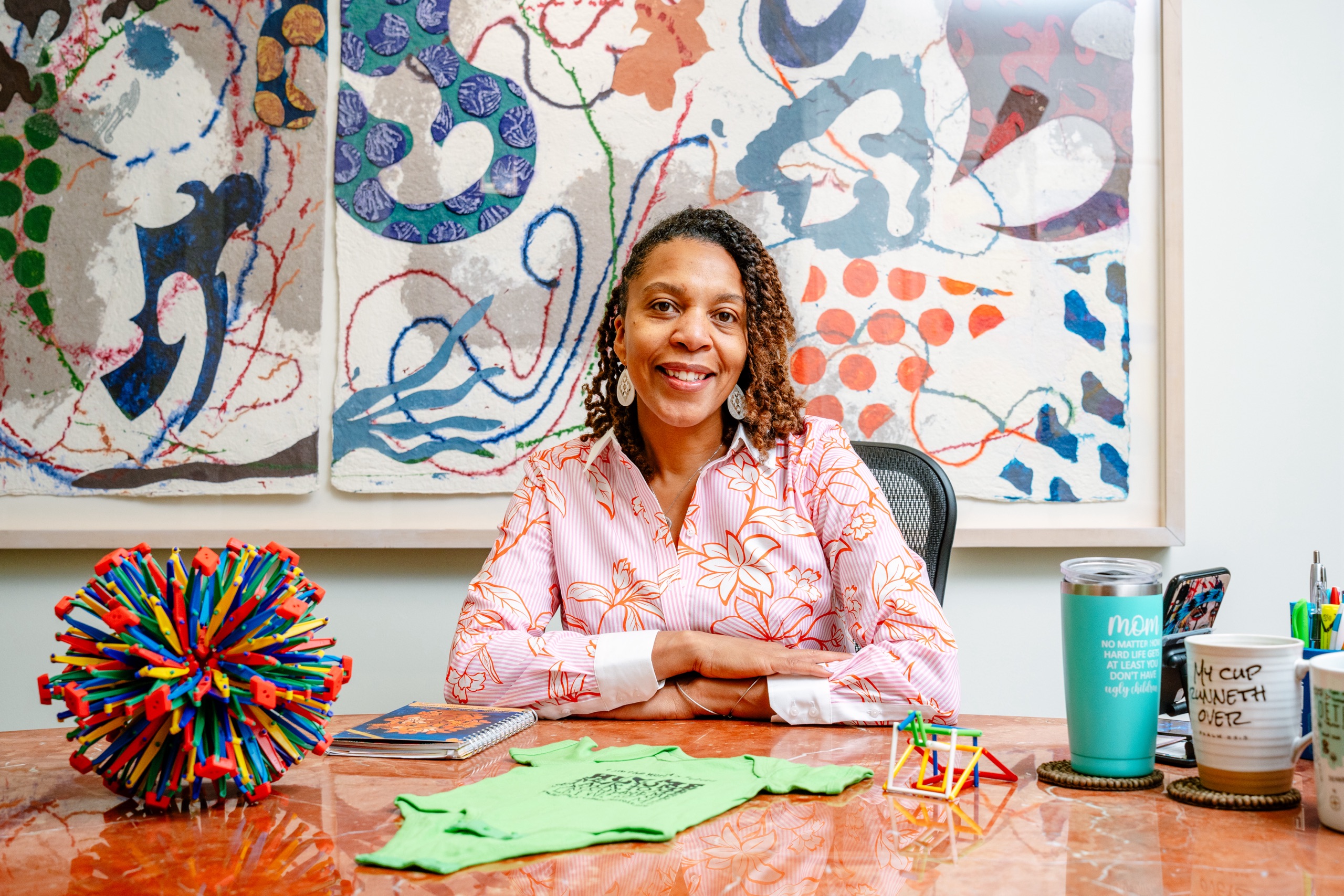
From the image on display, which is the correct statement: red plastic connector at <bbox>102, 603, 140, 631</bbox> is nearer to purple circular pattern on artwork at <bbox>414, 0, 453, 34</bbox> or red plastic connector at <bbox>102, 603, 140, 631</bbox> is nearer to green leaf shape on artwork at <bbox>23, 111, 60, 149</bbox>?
purple circular pattern on artwork at <bbox>414, 0, 453, 34</bbox>

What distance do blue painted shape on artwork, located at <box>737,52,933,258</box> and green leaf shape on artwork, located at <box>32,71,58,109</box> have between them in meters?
1.61

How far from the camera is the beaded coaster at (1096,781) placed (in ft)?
2.56

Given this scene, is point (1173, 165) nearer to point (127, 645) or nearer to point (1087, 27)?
point (1087, 27)

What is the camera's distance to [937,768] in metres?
0.81

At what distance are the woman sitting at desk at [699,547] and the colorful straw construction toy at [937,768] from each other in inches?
14.1

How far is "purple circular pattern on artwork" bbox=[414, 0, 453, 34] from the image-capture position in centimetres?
228

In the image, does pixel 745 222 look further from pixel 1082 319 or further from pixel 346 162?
pixel 346 162

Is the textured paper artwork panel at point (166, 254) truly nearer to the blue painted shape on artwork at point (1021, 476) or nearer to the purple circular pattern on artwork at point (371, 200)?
the purple circular pattern on artwork at point (371, 200)

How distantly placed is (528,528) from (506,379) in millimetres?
814

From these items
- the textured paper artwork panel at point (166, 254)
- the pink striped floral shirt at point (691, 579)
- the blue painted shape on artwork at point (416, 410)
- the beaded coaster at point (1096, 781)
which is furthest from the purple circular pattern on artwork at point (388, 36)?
the beaded coaster at point (1096, 781)

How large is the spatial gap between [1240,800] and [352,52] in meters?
2.26

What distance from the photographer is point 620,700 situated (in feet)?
4.06

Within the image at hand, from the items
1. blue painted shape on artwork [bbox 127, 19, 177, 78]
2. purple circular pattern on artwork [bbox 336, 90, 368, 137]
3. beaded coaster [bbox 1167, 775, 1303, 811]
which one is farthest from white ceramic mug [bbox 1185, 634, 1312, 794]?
blue painted shape on artwork [bbox 127, 19, 177, 78]

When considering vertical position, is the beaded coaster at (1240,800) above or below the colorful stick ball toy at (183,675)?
below
